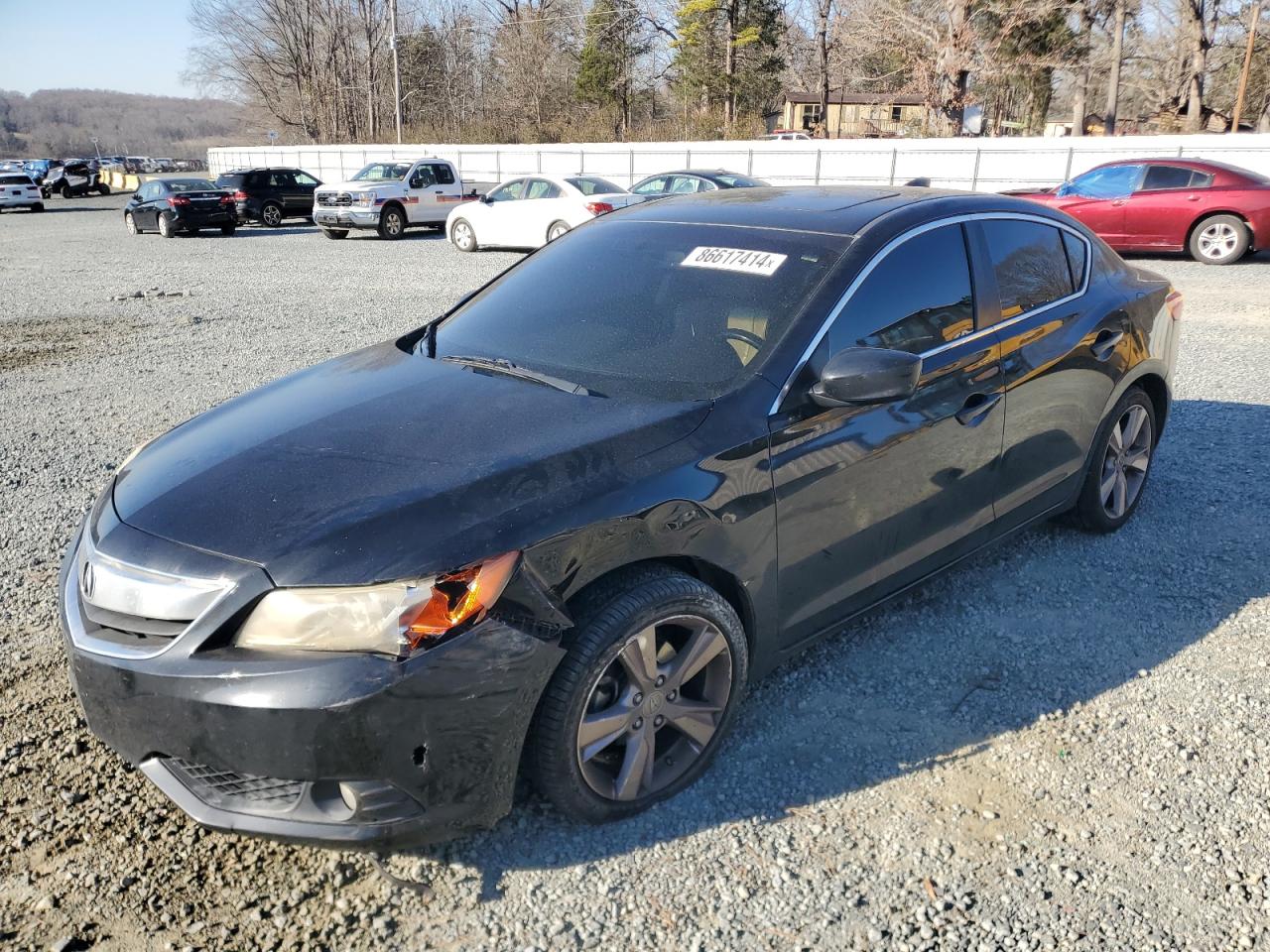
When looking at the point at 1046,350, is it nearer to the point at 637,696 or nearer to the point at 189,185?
the point at 637,696

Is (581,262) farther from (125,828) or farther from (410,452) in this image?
(125,828)

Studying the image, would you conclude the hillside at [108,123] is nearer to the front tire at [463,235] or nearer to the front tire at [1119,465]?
the front tire at [463,235]

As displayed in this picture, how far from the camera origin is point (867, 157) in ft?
93.1

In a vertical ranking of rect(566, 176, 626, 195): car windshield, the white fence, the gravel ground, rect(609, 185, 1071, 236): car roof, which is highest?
the white fence

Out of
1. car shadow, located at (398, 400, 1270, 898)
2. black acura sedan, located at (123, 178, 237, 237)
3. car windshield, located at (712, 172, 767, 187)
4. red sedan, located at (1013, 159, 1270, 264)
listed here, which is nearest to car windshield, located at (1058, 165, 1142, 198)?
red sedan, located at (1013, 159, 1270, 264)

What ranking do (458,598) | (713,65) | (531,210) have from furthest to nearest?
(713,65), (531,210), (458,598)

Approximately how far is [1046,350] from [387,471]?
269 centimetres

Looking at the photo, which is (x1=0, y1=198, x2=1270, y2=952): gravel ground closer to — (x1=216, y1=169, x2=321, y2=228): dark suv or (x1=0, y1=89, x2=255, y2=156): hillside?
(x1=216, y1=169, x2=321, y2=228): dark suv

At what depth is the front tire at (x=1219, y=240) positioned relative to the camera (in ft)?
47.9

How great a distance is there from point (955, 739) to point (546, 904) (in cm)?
147

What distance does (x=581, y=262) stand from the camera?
3.81 meters

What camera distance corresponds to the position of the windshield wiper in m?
3.08

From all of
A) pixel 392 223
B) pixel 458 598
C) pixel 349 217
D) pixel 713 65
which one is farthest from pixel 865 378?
pixel 713 65

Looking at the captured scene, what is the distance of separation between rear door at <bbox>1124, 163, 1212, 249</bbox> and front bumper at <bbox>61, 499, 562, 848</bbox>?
50.7ft
